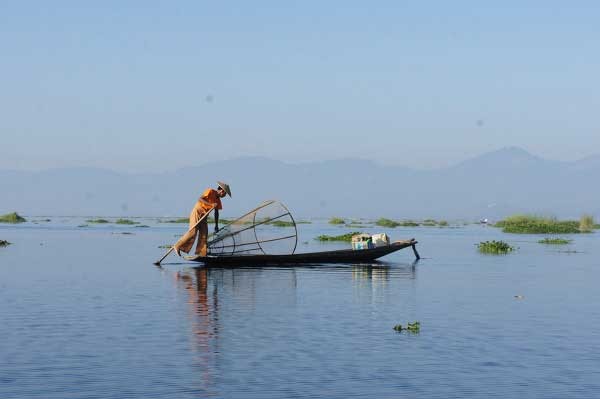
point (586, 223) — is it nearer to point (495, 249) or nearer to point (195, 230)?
point (495, 249)

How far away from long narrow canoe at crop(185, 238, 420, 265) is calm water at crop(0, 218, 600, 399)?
0.55 metres

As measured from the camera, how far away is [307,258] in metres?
39.1

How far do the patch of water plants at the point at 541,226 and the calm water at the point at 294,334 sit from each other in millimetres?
50076

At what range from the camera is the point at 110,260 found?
146 ft

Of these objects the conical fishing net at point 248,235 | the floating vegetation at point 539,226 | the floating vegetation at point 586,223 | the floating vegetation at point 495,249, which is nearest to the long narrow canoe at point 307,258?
the conical fishing net at point 248,235

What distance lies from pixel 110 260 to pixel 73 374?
28832 mm

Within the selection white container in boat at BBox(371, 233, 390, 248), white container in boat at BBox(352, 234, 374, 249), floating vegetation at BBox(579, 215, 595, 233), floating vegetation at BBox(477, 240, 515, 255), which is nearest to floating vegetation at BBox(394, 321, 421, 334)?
white container in boat at BBox(352, 234, 374, 249)

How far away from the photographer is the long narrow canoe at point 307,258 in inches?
1490

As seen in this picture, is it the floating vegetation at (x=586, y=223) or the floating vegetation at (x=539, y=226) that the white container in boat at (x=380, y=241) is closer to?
the floating vegetation at (x=539, y=226)

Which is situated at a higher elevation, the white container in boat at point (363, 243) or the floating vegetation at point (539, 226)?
the floating vegetation at point (539, 226)

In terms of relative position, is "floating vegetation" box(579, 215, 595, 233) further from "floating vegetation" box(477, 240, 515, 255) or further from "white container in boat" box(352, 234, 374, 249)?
"white container in boat" box(352, 234, 374, 249)

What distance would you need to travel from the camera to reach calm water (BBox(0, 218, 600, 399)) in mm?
15570

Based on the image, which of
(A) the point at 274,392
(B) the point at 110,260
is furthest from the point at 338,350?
(B) the point at 110,260

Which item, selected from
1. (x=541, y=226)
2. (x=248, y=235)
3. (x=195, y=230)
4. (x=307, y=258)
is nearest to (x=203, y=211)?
(x=195, y=230)
